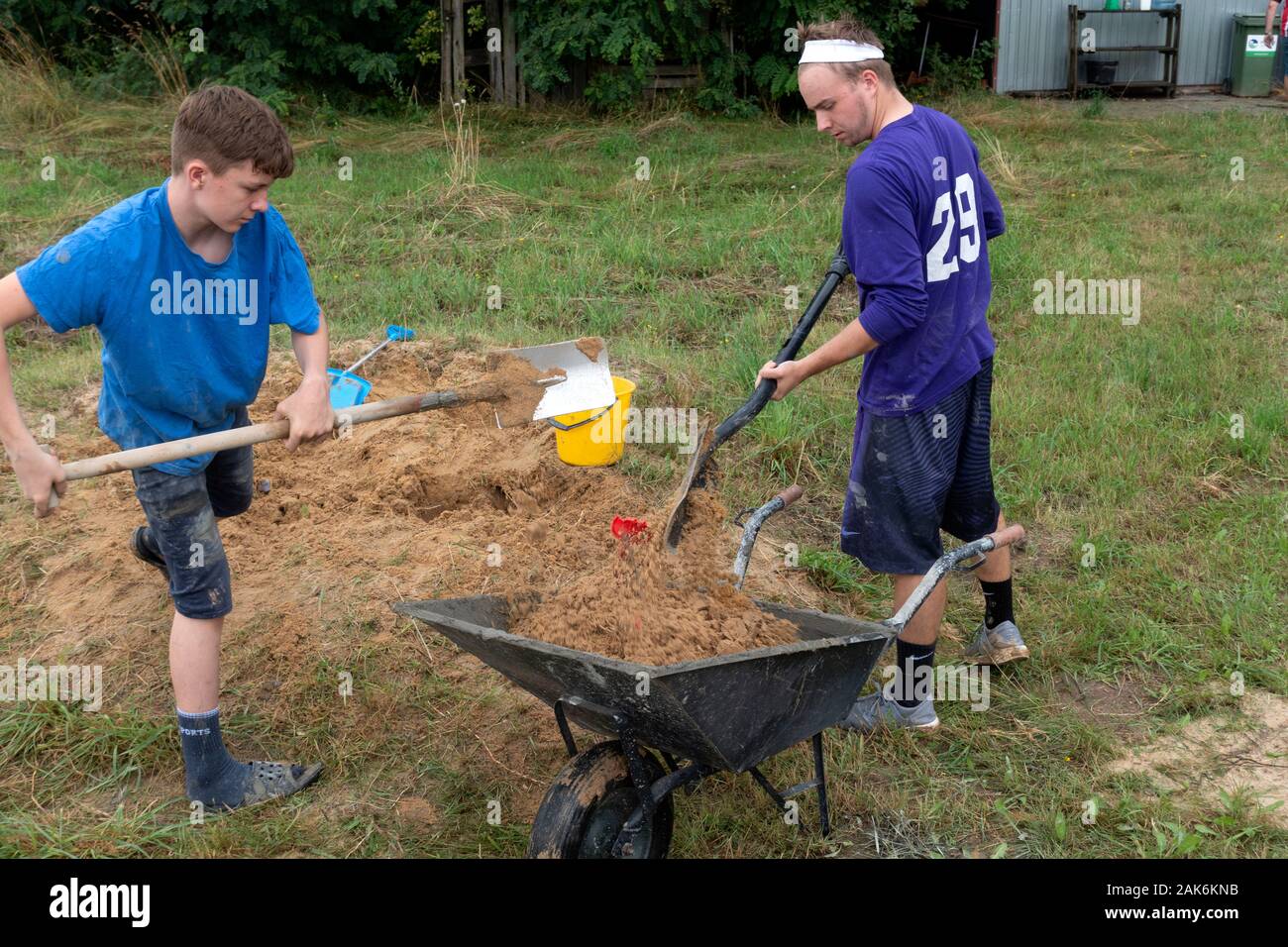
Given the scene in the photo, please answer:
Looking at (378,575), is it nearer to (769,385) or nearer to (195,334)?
(195,334)

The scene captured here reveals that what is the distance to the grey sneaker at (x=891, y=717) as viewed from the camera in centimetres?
375

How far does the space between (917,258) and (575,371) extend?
5.67 feet

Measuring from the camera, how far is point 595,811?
9.43 feet

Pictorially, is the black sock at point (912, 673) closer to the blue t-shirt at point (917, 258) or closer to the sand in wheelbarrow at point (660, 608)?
the sand in wheelbarrow at point (660, 608)

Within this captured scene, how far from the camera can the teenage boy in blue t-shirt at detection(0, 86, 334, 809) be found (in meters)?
2.83

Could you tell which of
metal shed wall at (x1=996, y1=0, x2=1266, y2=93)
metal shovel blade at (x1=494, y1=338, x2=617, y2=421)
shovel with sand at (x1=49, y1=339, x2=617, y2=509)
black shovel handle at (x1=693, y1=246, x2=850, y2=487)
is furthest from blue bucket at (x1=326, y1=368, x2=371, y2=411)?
metal shed wall at (x1=996, y1=0, x2=1266, y2=93)

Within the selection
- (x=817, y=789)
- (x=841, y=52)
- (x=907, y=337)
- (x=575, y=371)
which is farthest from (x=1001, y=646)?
(x=841, y=52)

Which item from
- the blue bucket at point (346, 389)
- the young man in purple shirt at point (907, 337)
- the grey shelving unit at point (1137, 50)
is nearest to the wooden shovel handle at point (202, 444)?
the young man in purple shirt at point (907, 337)

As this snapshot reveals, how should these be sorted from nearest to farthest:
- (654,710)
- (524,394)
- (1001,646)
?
(654,710) → (1001,646) → (524,394)

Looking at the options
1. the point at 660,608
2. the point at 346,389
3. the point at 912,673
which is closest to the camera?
the point at 660,608

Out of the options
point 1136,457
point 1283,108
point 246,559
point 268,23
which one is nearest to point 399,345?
point 246,559

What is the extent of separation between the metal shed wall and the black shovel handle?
1243 centimetres

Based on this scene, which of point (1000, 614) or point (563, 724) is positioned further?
point (1000, 614)

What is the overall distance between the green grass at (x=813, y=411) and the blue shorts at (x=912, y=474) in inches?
24.3
